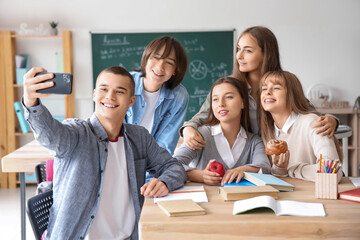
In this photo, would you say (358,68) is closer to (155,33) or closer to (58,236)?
(155,33)

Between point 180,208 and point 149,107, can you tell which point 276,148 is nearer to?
point 180,208

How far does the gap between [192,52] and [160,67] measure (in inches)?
115

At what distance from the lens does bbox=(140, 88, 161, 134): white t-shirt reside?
8.00 ft

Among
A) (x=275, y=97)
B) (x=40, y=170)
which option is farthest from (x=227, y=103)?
(x=40, y=170)

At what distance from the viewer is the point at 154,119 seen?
2.46 m

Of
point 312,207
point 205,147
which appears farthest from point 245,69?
point 312,207

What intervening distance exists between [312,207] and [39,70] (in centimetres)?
97

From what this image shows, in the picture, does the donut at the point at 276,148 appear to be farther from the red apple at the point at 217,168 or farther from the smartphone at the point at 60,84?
the smartphone at the point at 60,84

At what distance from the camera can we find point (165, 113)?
8.14 ft

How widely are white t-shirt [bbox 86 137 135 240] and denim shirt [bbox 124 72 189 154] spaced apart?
2.38 feet

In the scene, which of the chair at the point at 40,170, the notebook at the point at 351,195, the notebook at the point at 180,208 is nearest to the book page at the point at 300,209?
the notebook at the point at 351,195

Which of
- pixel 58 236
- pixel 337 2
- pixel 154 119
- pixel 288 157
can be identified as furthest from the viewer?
pixel 337 2

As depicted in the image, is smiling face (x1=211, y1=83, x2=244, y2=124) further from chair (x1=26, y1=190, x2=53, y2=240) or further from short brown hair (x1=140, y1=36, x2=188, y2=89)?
chair (x1=26, y1=190, x2=53, y2=240)

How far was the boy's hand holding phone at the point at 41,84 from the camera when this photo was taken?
131 cm
